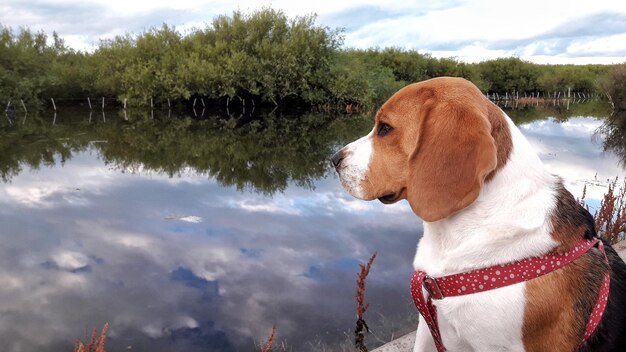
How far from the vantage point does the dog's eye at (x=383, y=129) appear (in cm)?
284

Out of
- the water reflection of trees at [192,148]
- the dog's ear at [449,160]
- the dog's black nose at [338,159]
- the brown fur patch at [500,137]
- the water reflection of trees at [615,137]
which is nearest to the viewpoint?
the dog's ear at [449,160]

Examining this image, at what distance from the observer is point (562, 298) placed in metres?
2.38

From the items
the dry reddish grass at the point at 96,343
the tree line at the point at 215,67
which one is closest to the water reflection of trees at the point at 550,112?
the tree line at the point at 215,67

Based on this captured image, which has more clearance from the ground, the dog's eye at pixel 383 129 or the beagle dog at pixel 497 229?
the dog's eye at pixel 383 129

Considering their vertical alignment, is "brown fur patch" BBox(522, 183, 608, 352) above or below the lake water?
above

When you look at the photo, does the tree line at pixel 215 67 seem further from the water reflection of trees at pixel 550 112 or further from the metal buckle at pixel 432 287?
the metal buckle at pixel 432 287

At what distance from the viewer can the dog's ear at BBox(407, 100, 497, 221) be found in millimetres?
2316

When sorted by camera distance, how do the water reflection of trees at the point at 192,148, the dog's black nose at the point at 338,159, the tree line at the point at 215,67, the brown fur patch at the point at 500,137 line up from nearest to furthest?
1. the brown fur patch at the point at 500,137
2. the dog's black nose at the point at 338,159
3. the water reflection of trees at the point at 192,148
4. the tree line at the point at 215,67

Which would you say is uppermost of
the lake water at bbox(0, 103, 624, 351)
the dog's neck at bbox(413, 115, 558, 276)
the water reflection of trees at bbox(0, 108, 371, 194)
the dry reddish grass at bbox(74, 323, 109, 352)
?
the dog's neck at bbox(413, 115, 558, 276)

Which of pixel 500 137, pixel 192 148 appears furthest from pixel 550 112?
pixel 500 137

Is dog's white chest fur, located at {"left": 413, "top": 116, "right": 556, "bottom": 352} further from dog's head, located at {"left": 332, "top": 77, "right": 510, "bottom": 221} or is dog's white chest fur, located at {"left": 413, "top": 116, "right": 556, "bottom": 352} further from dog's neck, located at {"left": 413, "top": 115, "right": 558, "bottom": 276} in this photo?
dog's head, located at {"left": 332, "top": 77, "right": 510, "bottom": 221}

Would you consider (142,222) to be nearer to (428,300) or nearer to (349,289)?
(349,289)

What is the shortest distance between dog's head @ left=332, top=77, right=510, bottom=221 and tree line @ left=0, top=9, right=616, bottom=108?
50.8m

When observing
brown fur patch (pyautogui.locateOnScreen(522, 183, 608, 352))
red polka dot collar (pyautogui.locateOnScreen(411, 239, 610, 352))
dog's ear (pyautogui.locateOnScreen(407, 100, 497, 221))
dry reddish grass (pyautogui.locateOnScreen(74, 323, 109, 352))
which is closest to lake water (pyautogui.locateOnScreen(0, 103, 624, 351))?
brown fur patch (pyautogui.locateOnScreen(522, 183, 608, 352))
